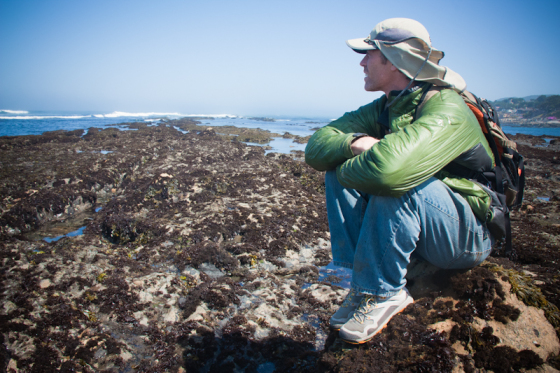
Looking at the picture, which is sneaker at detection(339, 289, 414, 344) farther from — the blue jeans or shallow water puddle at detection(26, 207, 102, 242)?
shallow water puddle at detection(26, 207, 102, 242)

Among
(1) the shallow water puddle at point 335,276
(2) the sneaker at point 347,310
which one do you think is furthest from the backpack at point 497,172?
(1) the shallow water puddle at point 335,276

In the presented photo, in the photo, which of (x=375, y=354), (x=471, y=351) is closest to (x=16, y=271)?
(x=375, y=354)

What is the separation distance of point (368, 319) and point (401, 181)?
99 cm

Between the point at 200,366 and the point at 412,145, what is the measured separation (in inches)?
103

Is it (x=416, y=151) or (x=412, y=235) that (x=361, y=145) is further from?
(x=412, y=235)

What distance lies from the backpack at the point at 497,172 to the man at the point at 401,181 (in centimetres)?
5

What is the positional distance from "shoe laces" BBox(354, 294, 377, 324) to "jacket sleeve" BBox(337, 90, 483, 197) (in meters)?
0.77

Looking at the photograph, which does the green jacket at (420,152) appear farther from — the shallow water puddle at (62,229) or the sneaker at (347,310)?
the shallow water puddle at (62,229)

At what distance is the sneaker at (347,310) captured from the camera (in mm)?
1986

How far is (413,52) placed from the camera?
71.7 inches

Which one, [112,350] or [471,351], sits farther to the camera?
[112,350]

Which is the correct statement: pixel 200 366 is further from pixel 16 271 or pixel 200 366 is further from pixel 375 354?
pixel 16 271

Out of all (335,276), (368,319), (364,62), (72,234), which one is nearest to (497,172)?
(364,62)

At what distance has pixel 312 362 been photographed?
240cm
